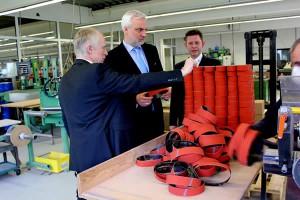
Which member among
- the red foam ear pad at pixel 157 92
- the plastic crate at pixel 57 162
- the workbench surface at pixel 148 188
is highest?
the red foam ear pad at pixel 157 92

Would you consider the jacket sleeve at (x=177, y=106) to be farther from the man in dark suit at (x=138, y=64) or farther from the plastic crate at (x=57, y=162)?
the plastic crate at (x=57, y=162)

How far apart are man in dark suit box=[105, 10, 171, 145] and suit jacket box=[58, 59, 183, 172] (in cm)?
17

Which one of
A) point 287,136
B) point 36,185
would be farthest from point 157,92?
point 36,185

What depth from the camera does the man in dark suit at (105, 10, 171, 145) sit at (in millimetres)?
1971

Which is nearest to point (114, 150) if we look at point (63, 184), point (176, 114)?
point (176, 114)

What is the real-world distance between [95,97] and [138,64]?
2.27ft

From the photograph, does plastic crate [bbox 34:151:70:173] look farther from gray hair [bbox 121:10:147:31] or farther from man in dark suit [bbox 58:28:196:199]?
gray hair [bbox 121:10:147:31]

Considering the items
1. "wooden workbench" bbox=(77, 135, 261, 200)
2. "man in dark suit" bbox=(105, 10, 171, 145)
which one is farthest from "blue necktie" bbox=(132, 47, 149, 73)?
"wooden workbench" bbox=(77, 135, 261, 200)

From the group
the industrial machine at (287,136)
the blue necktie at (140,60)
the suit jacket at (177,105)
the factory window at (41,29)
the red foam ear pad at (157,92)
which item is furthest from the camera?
the factory window at (41,29)

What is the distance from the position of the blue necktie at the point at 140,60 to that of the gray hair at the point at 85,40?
0.54m

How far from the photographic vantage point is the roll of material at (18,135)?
3.70 meters

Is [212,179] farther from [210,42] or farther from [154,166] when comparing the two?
[210,42]

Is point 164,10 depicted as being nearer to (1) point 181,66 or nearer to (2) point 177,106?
(1) point 181,66

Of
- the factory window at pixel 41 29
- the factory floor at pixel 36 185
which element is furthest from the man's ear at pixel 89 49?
the factory window at pixel 41 29
